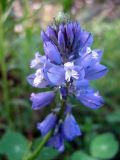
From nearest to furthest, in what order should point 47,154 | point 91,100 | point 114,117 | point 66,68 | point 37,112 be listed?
point 66,68 < point 91,100 < point 47,154 < point 114,117 < point 37,112

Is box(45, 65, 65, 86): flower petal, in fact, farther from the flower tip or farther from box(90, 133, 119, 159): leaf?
box(90, 133, 119, 159): leaf

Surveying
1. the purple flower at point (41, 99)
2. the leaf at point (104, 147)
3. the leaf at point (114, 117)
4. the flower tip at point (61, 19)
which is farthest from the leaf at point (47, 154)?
the flower tip at point (61, 19)

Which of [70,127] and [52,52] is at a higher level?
[52,52]

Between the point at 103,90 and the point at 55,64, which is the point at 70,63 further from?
the point at 103,90

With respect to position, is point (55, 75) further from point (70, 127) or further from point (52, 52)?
point (70, 127)

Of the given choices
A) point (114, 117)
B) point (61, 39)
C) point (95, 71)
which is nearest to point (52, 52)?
point (61, 39)

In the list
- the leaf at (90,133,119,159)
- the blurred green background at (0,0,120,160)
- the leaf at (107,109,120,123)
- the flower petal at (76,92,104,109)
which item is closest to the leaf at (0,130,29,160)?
the blurred green background at (0,0,120,160)

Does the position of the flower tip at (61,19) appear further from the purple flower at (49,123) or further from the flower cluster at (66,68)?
the purple flower at (49,123)

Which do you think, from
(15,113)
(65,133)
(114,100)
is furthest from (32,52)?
(65,133)
